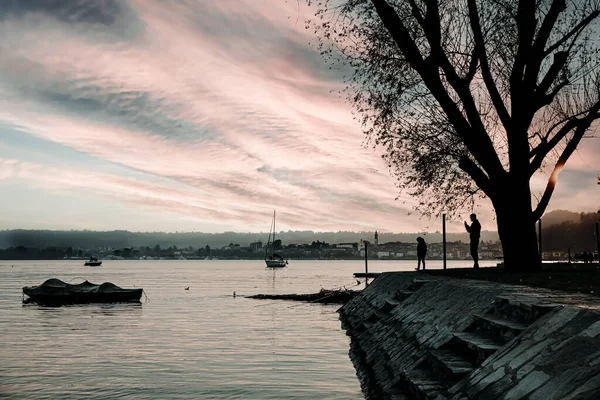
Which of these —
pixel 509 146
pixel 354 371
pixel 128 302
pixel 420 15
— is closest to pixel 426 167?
pixel 509 146

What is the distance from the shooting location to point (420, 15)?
20.7 meters

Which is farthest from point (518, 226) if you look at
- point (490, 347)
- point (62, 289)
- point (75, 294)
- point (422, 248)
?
point (62, 289)

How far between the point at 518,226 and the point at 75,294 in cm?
5039

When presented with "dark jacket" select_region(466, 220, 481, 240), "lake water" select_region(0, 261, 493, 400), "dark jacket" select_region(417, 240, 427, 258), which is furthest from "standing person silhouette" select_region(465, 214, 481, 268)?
"dark jacket" select_region(417, 240, 427, 258)

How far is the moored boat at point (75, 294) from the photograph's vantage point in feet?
200

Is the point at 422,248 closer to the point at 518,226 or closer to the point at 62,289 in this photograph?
the point at 518,226

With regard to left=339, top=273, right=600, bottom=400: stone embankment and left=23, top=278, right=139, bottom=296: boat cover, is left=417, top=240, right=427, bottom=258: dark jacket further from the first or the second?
left=23, top=278, right=139, bottom=296: boat cover

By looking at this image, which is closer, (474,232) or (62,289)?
(474,232)

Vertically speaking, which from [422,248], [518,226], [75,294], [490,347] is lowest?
[75,294]

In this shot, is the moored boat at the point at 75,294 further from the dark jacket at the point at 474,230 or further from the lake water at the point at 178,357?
the dark jacket at the point at 474,230

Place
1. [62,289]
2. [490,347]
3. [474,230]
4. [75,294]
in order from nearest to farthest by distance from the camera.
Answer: [490,347], [474,230], [75,294], [62,289]

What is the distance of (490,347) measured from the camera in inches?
366

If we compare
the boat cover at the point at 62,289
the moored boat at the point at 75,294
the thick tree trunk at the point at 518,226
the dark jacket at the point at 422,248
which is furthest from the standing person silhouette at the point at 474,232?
the boat cover at the point at 62,289

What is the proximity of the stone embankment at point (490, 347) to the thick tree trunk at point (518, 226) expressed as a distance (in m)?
4.37
